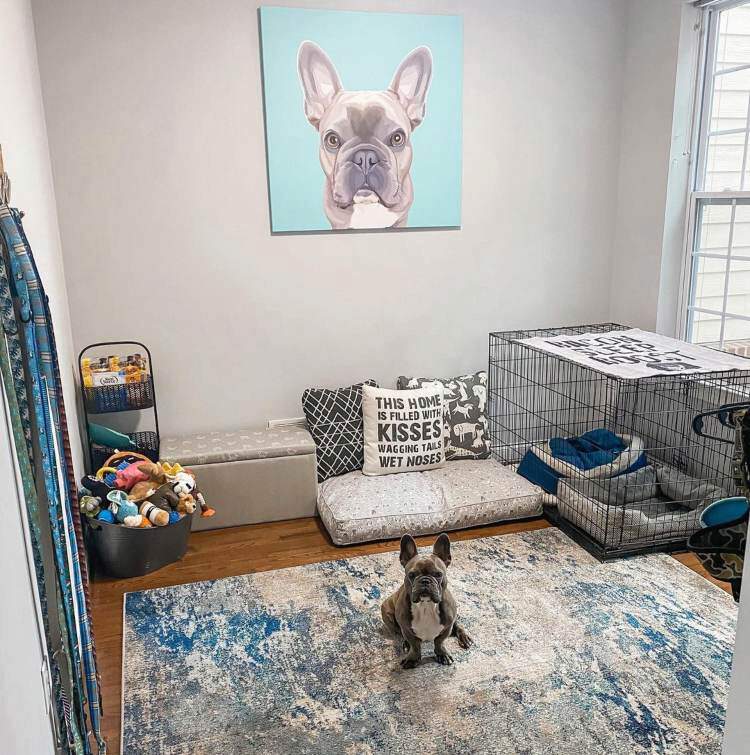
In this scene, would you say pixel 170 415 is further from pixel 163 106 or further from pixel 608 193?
pixel 608 193

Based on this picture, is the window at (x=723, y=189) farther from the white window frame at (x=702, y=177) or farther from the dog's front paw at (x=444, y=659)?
the dog's front paw at (x=444, y=659)

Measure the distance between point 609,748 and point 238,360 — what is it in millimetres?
2412

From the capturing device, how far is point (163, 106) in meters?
3.30

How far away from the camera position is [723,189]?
353 centimetres

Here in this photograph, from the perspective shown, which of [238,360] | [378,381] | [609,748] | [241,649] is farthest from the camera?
[378,381]

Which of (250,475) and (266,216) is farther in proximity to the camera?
(266,216)

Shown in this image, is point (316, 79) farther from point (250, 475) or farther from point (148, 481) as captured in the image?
point (148, 481)

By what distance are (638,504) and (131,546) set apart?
221cm

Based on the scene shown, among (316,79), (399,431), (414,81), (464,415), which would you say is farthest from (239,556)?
(414,81)

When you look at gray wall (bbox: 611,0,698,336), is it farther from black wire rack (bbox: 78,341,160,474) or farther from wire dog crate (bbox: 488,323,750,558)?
black wire rack (bbox: 78,341,160,474)

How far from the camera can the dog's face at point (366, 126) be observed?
3459 mm

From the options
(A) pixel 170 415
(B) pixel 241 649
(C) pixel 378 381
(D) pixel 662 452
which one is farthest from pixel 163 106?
(D) pixel 662 452

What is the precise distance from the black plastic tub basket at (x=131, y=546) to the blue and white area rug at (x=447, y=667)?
0.56 ft

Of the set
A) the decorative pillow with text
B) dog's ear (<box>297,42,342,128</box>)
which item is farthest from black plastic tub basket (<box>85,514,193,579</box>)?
dog's ear (<box>297,42,342,128</box>)
